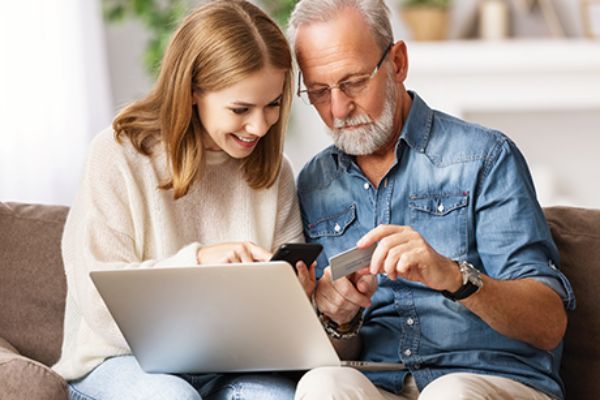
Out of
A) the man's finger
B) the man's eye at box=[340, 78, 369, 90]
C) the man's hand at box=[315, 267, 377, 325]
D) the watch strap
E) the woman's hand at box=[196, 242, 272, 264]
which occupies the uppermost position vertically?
the man's eye at box=[340, 78, 369, 90]

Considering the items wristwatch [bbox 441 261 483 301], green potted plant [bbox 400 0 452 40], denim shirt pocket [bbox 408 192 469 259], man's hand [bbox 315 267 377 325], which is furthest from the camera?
green potted plant [bbox 400 0 452 40]

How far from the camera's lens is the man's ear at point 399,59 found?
7.30ft

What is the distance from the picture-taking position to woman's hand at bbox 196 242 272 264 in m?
1.88

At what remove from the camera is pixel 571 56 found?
167 inches

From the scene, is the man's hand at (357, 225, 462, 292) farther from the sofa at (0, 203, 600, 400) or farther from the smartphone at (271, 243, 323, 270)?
the sofa at (0, 203, 600, 400)

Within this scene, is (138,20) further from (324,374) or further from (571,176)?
(324,374)

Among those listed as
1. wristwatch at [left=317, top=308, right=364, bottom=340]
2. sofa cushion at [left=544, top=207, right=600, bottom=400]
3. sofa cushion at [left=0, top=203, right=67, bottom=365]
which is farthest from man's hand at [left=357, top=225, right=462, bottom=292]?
sofa cushion at [left=0, top=203, right=67, bottom=365]

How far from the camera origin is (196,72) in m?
2.07

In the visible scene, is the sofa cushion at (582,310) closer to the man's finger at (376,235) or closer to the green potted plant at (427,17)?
the man's finger at (376,235)

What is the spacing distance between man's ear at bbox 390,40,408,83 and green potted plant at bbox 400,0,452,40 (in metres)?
2.15

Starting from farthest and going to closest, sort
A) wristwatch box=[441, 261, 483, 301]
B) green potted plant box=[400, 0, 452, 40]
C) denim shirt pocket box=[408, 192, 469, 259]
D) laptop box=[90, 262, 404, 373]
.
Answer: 1. green potted plant box=[400, 0, 452, 40]
2. denim shirt pocket box=[408, 192, 469, 259]
3. wristwatch box=[441, 261, 483, 301]
4. laptop box=[90, 262, 404, 373]

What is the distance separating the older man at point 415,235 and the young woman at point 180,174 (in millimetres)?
115

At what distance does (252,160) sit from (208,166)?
91 mm

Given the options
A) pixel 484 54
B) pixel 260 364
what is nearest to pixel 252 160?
pixel 260 364
